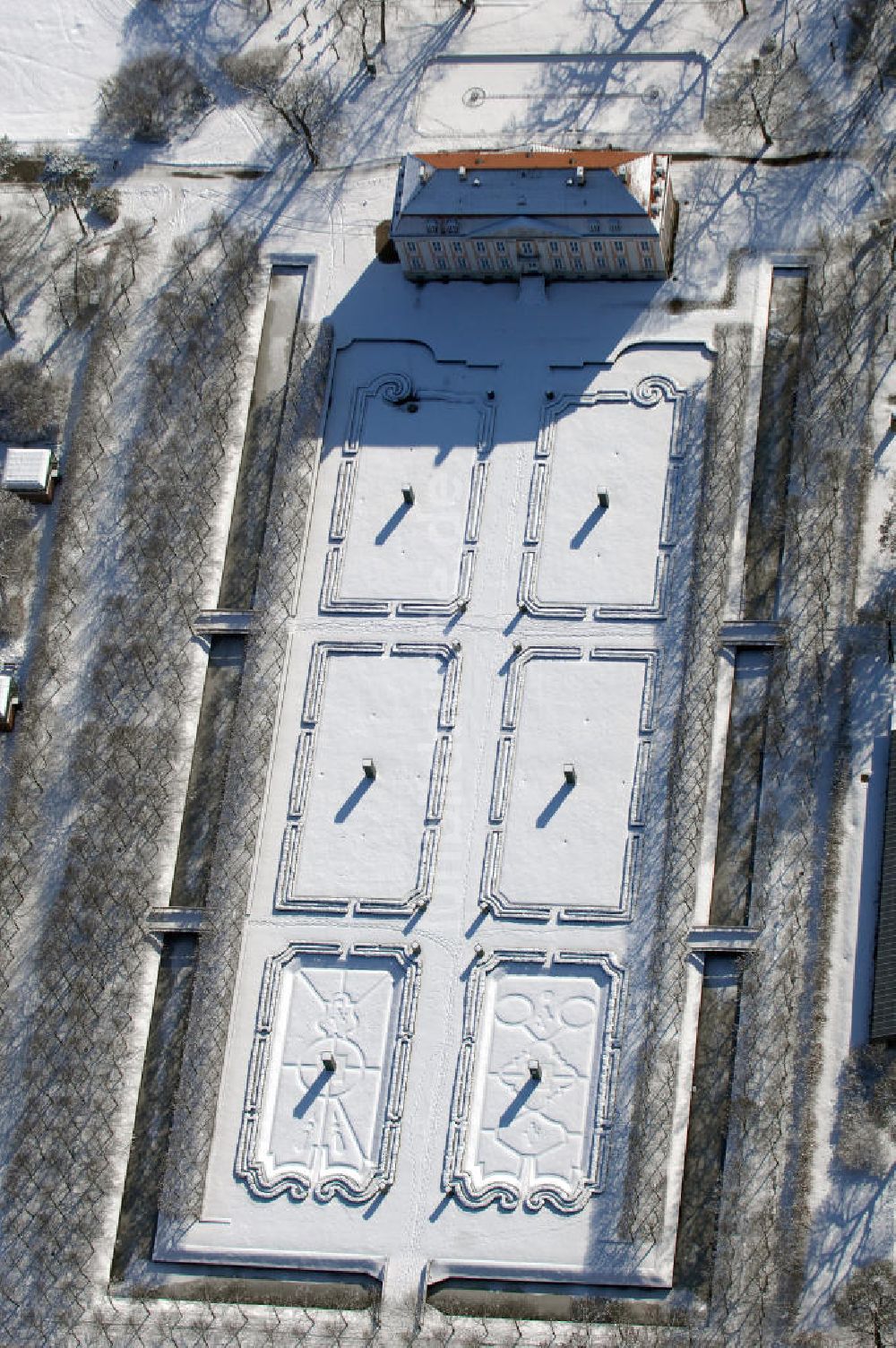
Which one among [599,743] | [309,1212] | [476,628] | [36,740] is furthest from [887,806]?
[36,740]

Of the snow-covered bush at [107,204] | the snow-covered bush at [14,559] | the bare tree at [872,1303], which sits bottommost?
the bare tree at [872,1303]

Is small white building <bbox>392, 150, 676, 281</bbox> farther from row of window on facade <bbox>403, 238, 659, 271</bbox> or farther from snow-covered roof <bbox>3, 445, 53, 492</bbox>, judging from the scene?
snow-covered roof <bbox>3, 445, 53, 492</bbox>

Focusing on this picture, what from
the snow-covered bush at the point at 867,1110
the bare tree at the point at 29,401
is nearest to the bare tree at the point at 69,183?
the bare tree at the point at 29,401

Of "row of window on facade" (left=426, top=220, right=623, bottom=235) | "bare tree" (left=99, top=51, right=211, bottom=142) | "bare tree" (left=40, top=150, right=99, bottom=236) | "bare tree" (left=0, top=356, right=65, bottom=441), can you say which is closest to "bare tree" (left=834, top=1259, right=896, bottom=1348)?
"row of window on facade" (left=426, top=220, right=623, bottom=235)

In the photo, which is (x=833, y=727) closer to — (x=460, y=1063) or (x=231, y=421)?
(x=460, y=1063)

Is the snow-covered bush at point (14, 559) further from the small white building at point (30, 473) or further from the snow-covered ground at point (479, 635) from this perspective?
the snow-covered ground at point (479, 635)

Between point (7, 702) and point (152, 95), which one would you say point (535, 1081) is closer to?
point (7, 702)
